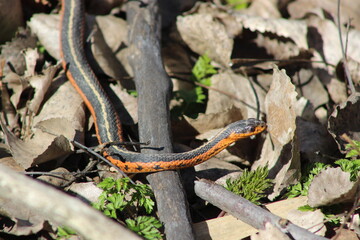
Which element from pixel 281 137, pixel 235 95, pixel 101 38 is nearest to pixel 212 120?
pixel 235 95

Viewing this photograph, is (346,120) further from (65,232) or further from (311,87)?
(65,232)

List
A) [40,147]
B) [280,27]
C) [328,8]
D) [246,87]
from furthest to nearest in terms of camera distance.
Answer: [328,8]
[280,27]
[246,87]
[40,147]

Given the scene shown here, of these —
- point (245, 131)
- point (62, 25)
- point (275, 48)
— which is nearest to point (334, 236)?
point (245, 131)

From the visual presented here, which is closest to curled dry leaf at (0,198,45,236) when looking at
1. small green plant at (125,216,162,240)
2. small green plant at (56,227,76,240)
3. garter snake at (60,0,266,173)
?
small green plant at (56,227,76,240)

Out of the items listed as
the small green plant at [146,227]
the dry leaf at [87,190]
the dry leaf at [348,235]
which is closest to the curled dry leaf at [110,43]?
the dry leaf at [87,190]

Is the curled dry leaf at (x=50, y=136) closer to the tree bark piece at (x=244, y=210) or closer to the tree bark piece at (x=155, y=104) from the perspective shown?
the tree bark piece at (x=155, y=104)

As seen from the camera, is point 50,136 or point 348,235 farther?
point 50,136

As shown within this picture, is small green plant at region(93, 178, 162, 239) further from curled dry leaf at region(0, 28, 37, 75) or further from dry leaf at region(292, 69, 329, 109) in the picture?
dry leaf at region(292, 69, 329, 109)
